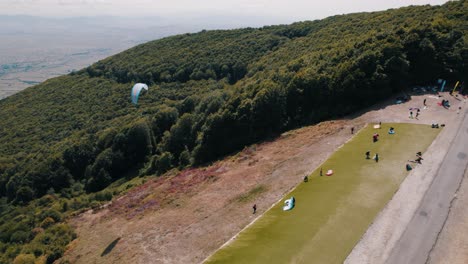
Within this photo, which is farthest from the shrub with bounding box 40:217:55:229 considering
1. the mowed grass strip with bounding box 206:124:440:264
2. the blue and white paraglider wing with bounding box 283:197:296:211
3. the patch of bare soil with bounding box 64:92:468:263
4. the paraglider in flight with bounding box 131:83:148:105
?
the blue and white paraglider wing with bounding box 283:197:296:211

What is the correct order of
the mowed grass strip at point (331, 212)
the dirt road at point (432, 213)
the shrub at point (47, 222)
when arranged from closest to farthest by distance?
the dirt road at point (432, 213), the mowed grass strip at point (331, 212), the shrub at point (47, 222)

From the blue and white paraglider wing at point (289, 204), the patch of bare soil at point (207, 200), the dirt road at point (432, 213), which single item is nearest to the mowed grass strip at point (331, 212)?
the blue and white paraglider wing at point (289, 204)

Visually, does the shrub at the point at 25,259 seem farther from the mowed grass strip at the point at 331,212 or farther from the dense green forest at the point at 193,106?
the mowed grass strip at the point at 331,212

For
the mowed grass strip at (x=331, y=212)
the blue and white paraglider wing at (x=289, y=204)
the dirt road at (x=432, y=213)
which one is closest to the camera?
the dirt road at (x=432, y=213)

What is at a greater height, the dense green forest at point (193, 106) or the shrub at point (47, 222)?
the dense green forest at point (193, 106)

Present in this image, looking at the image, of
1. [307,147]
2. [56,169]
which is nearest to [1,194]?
[56,169]

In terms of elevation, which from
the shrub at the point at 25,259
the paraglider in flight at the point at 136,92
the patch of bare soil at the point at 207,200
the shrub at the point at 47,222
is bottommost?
the shrub at the point at 47,222

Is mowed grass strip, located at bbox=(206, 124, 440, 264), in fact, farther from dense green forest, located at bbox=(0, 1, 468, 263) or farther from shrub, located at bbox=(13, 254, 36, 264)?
shrub, located at bbox=(13, 254, 36, 264)

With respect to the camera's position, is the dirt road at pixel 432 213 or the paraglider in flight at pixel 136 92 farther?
the paraglider in flight at pixel 136 92
